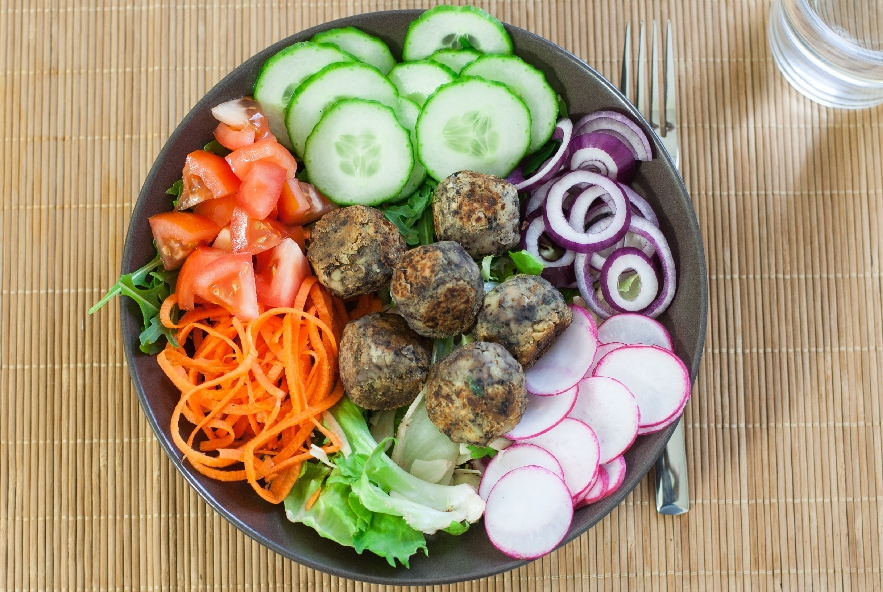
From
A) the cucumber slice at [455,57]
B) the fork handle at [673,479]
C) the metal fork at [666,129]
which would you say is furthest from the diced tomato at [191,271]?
the fork handle at [673,479]

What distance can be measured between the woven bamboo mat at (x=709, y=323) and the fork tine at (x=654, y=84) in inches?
5.9

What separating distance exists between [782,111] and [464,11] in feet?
4.90

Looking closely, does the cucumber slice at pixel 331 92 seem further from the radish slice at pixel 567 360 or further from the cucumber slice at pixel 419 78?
the radish slice at pixel 567 360

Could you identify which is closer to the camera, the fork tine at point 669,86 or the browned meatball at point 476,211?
the browned meatball at point 476,211

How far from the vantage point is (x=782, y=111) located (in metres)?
2.99

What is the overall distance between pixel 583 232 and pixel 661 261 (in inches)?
12.0

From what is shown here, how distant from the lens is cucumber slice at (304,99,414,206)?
245 cm

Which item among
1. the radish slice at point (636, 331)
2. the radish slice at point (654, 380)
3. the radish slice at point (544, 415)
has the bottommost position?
the radish slice at point (544, 415)

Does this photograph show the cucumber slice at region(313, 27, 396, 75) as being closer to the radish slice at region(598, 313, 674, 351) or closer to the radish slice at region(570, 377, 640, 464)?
the radish slice at region(598, 313, 674, 351)

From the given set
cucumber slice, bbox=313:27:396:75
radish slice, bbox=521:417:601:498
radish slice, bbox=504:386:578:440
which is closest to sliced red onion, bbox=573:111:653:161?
cucumber slice, bbox=313:27:396:75

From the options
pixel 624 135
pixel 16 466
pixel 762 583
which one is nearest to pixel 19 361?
pixel 16 466

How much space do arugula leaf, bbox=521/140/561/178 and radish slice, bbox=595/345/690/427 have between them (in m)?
0.77

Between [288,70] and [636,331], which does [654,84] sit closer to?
[636,331]

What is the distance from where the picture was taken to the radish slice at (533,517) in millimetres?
2281
